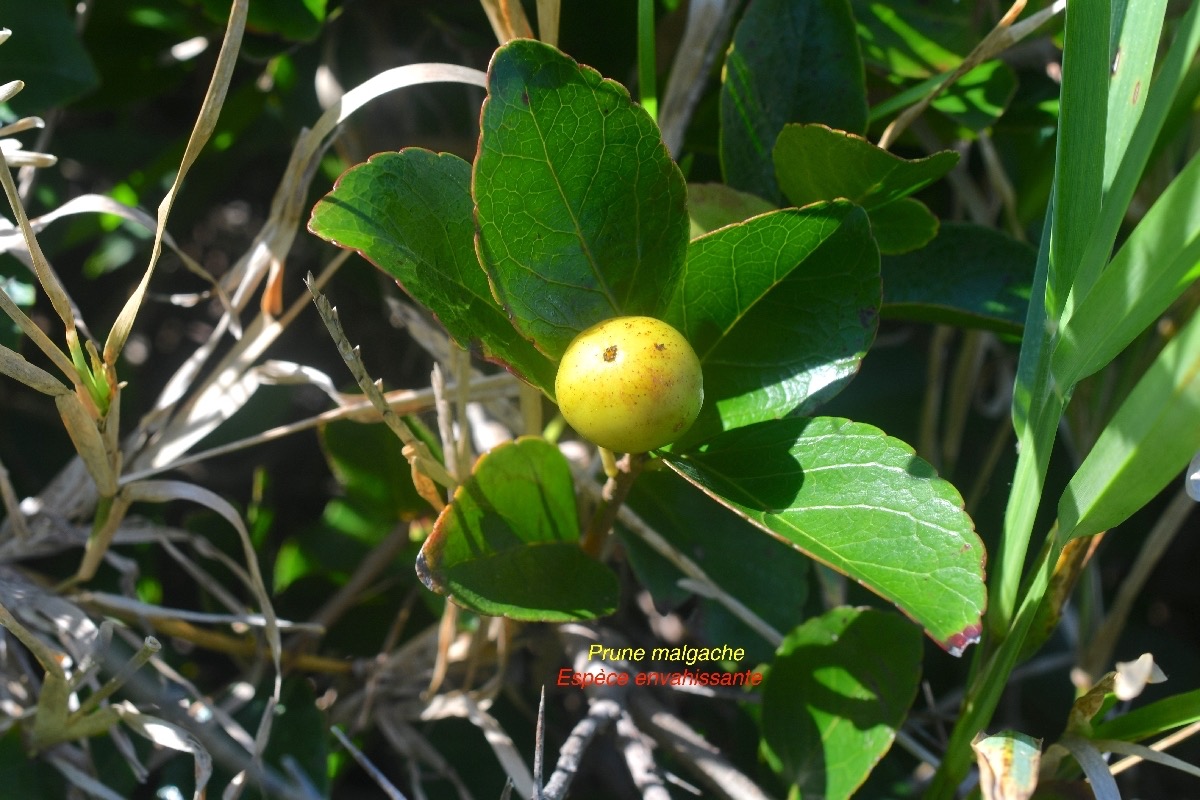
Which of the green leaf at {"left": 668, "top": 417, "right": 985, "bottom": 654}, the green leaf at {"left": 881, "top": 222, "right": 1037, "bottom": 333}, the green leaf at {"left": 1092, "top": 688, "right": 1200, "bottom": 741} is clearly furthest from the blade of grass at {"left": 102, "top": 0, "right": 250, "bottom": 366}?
the green leaf at {"left": 1092, "top": 688, "right": 1200, "bottom": 741}

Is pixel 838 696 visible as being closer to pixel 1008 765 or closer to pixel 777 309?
pixel 1008 765

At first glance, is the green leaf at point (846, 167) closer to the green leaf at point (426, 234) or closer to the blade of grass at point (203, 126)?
the green leaf at point (426, 234)

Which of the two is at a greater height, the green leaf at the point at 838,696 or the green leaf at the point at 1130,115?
the green leaf at the point at 1130,115

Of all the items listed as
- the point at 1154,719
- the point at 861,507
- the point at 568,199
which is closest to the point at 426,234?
the point at 568,199

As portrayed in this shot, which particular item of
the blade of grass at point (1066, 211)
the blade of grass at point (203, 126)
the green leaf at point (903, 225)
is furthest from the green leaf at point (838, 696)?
the blade of grass at point (203, 126)

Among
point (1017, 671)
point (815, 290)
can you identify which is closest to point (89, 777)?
point (815, 290)

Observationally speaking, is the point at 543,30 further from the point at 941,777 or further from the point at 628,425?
the point at 941,777
